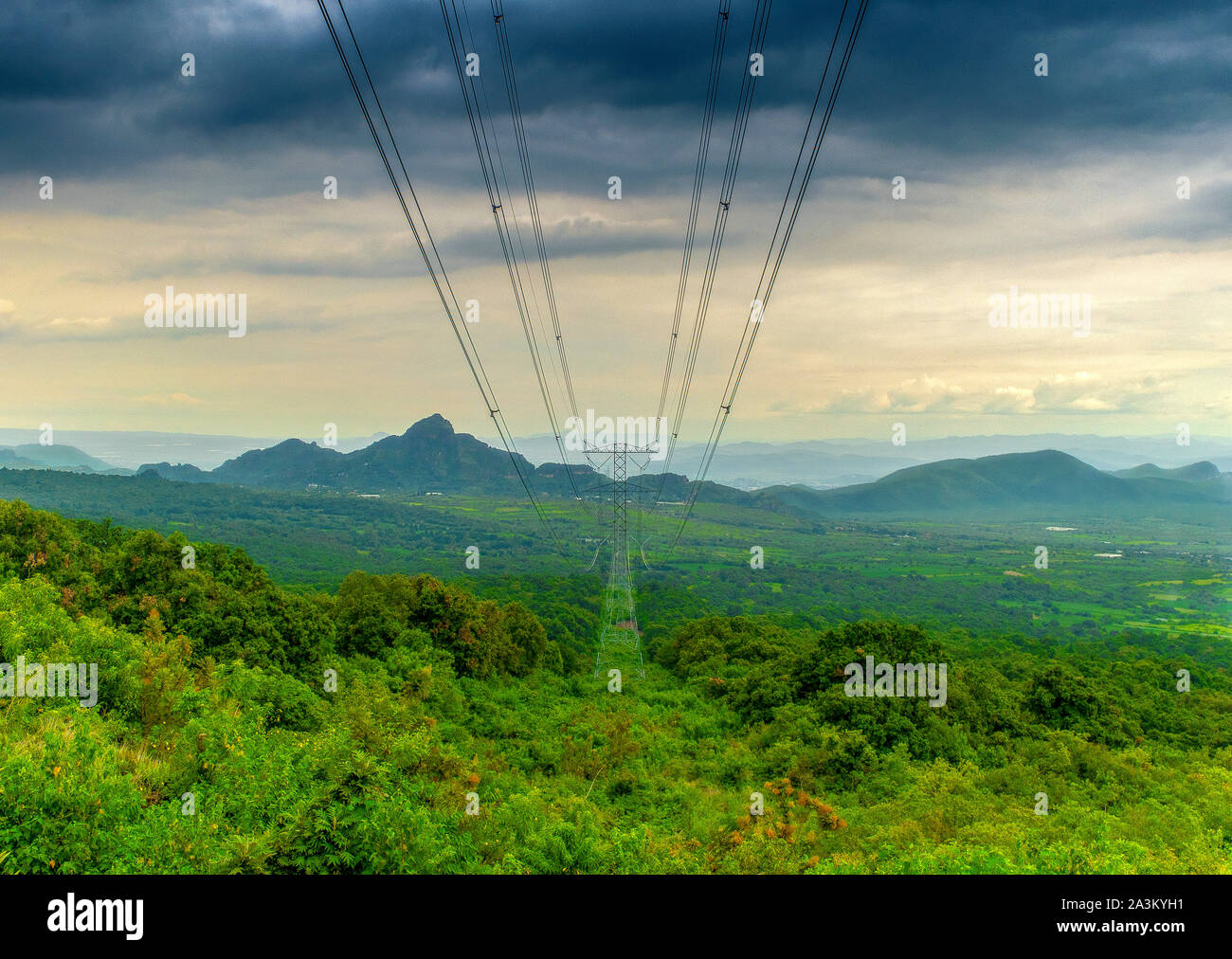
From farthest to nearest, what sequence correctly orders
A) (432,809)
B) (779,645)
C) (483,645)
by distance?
(779,645) < (483,645) < (432,809)

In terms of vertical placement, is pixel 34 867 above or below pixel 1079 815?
above

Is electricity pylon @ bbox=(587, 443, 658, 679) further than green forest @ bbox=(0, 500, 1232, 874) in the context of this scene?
Yes

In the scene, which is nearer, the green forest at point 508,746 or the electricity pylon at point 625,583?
the green forest at point 508,746

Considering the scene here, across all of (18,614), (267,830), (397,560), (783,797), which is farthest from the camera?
(397,560)

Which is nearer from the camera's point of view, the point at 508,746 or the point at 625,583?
the point at 508,746

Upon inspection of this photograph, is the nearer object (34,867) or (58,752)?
(34,867)

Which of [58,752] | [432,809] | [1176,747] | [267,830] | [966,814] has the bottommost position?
[1176,747]

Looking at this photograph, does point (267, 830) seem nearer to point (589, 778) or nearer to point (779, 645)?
Answer: point (589, 778)

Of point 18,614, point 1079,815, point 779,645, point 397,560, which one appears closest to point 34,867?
point 18,614
